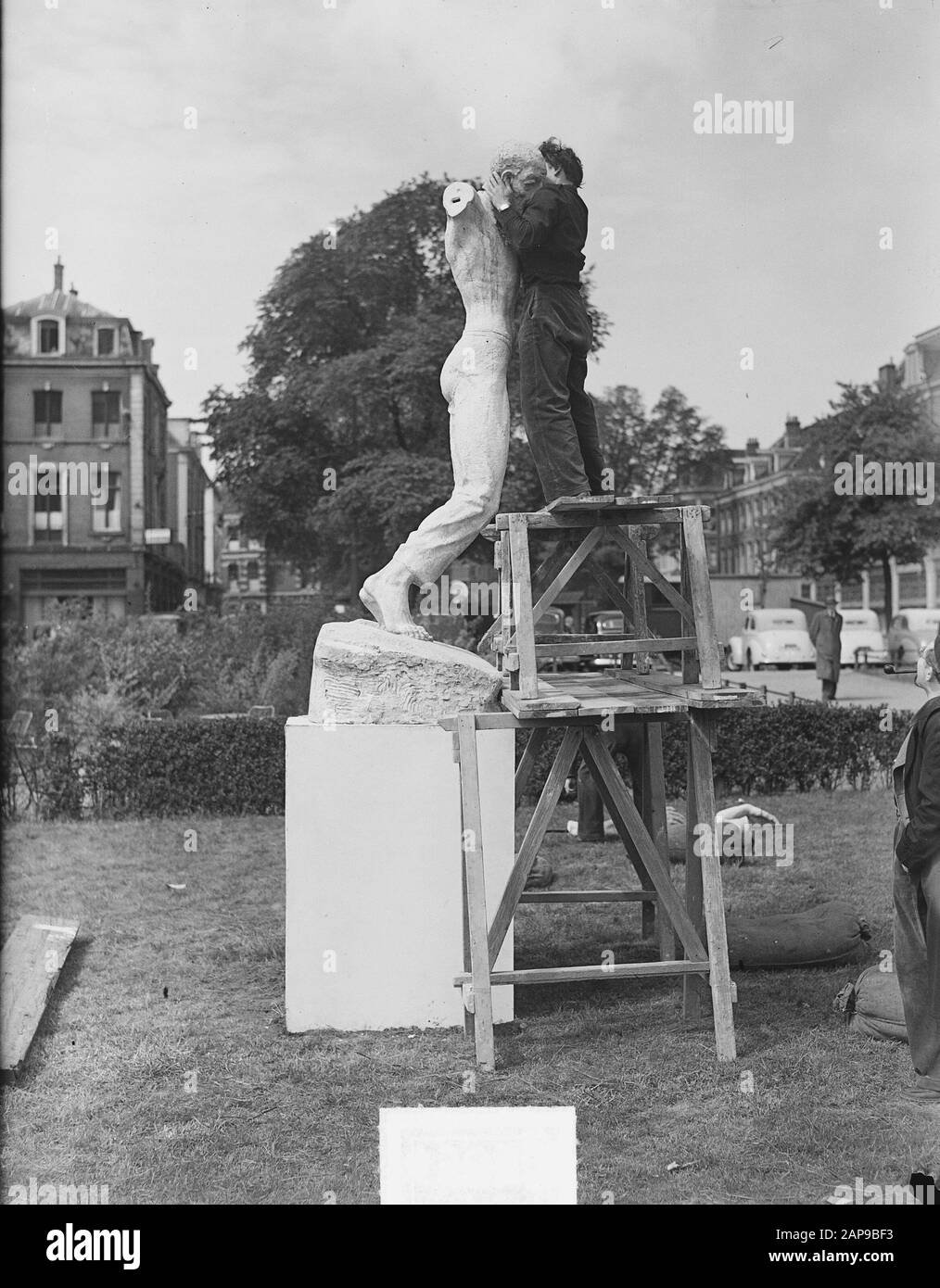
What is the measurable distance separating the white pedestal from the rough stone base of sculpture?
149 millimetres

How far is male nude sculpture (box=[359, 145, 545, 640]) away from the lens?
602 centimetres

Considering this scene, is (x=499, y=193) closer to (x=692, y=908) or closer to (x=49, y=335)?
(x=692, y=908)

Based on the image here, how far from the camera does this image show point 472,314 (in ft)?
20.2

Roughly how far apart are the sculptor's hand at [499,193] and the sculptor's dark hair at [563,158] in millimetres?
236

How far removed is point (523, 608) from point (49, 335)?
37.5 metres

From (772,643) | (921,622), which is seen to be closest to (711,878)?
(921,622)

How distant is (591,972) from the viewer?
5.20m

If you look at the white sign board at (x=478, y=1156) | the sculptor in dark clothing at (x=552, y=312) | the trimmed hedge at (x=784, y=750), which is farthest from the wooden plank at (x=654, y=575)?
the trimmed hedge at (x=784, y=750)

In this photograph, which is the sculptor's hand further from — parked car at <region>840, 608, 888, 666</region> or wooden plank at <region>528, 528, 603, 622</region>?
parked car at <region>840, 608, 888, 666</region>

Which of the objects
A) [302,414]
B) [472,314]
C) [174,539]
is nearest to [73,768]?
[472,314]

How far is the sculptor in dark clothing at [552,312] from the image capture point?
580 cm
